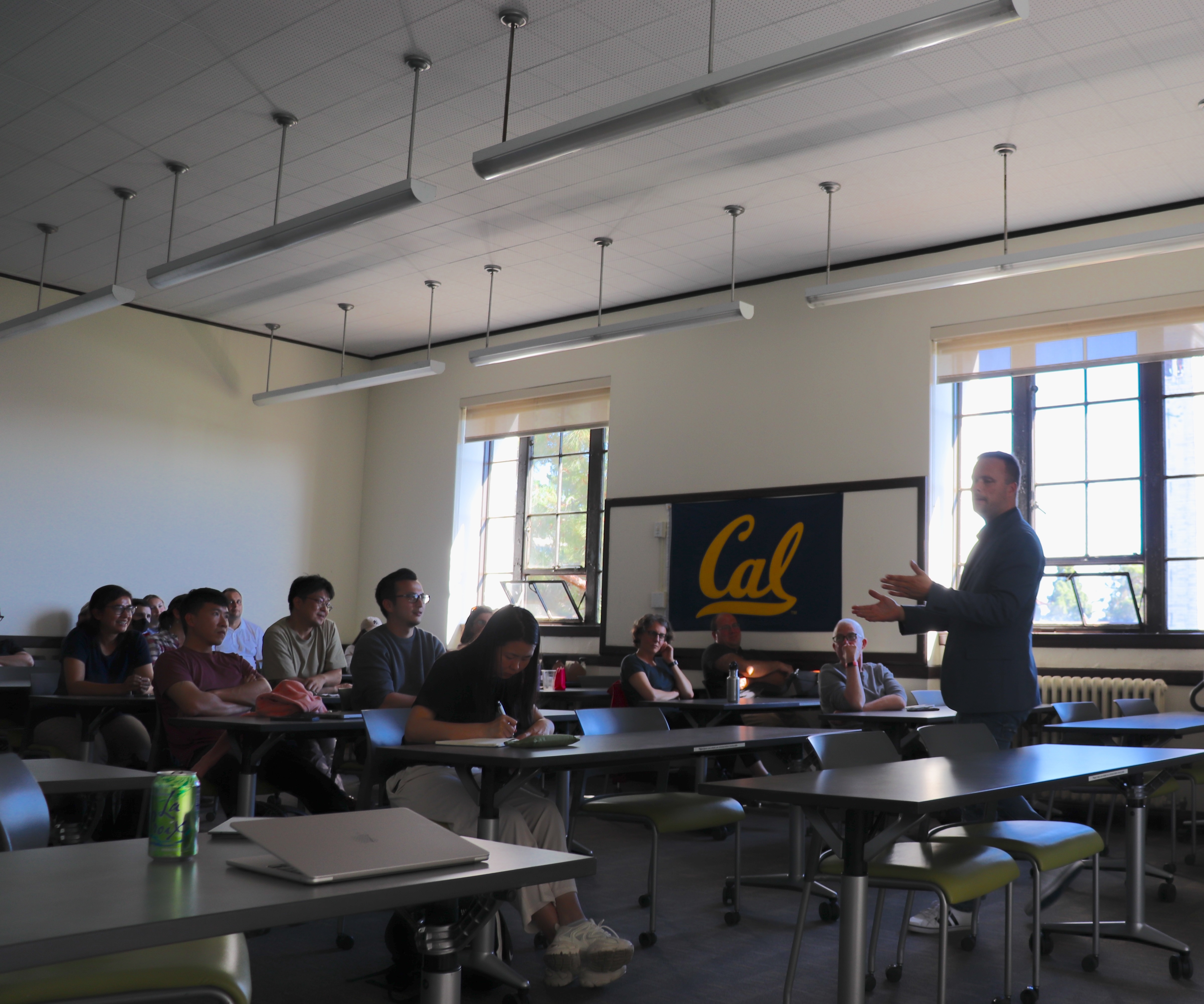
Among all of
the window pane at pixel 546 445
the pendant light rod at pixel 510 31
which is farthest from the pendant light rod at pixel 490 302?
the pendant light rod at pixel 510 31

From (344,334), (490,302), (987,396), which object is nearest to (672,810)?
(987,396)

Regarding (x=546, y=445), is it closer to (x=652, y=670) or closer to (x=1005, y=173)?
(x=652, y=670)

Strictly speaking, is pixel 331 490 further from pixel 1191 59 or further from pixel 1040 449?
pixel 1191 59

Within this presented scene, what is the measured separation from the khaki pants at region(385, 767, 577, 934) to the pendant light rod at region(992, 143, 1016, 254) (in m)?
4.01

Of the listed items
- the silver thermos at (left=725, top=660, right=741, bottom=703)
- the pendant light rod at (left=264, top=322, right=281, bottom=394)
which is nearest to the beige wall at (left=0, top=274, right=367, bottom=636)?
the pendant light rod at (left=264, top=322, right=281, bottom=394)

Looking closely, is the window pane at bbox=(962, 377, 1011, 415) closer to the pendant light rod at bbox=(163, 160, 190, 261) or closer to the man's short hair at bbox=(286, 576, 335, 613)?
the man's short hair at bbox=(286, 576, 335, 613)

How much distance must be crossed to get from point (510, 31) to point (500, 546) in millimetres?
5313

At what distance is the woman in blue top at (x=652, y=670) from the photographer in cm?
579

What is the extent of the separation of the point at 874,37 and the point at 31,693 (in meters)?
4.58

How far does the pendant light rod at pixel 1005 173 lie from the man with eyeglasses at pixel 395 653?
11.5ft

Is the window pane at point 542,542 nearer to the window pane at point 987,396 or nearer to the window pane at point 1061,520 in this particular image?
the window pane at point 987,396

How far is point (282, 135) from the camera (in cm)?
558

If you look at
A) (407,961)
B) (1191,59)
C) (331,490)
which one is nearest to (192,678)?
(407,961)

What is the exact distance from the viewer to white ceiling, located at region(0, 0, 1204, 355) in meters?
4.54
